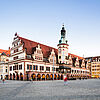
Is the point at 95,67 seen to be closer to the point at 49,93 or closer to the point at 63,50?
the point at 63,50

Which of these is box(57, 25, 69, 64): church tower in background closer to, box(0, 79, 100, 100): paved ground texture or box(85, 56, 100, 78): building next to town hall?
box(85, 56, 100, 78): building next to town hall

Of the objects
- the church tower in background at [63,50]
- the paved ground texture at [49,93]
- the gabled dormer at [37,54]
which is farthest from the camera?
the church tower in background at [63,50]

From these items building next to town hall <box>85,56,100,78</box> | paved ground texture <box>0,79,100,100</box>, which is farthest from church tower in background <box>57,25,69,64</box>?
paved ground texture <box>0,79,100,100</box>

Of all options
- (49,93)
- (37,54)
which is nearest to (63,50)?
(37,54)

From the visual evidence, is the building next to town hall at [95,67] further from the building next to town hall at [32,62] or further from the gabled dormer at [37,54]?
the gabled dormer at [37,54]

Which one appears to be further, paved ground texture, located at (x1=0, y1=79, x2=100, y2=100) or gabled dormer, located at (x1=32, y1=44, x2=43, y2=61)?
gabled dormer, located at (x1=32, y1=44, x2=43, y2=61)

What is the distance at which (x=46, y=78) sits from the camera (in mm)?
57938

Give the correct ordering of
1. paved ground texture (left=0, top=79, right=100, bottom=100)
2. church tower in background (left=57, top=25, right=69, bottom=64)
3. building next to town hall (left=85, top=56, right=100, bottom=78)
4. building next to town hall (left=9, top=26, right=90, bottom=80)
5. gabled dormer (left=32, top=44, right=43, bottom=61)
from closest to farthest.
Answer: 1. paved ground texture (left=0, top=79, right=100, bottom=100)
2. building next to town hall (left=9, top=26, right=90, bottom=80)
3. gabled dormer (left=32, top=44, right=43, bottom=61)
4. church tower in background (left=57, top=25, right=69, bottom=64)
5. building next to town hall (left=85, top=56, right=100, bottom=78)

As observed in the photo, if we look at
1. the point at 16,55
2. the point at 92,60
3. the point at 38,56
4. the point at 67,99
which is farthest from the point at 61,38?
the point at 67,99

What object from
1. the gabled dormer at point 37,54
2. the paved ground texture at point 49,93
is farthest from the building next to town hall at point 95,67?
the paved ground texture at point 49,93

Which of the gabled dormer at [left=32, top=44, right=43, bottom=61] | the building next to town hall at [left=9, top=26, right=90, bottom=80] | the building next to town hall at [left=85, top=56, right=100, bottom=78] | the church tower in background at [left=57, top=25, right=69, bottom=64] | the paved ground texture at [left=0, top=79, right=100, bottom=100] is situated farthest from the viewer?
the building next to town hall at [left=85, top=56, right=100, bottom=78]

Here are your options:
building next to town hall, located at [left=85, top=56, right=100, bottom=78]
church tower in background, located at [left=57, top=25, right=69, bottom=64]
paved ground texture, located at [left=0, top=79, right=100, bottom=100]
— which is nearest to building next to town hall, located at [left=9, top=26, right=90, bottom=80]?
church tower in background, located at [left=57, top=25, right=69, bottom=64]

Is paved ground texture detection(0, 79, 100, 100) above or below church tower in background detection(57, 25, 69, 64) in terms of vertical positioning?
below

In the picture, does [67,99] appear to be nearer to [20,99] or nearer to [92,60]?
[20,99]
